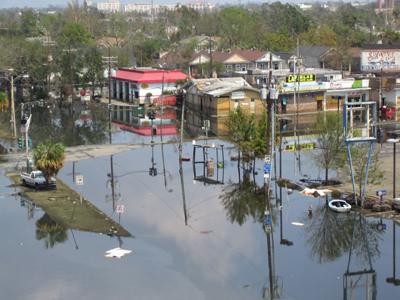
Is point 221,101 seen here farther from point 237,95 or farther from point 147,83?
point 147,83

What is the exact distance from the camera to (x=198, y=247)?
21.6m

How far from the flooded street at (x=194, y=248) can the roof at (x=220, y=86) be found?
19624 millimetres

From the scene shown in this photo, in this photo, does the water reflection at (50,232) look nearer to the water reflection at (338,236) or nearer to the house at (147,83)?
the water reflection at (338,236)

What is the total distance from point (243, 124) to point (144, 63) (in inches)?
1817

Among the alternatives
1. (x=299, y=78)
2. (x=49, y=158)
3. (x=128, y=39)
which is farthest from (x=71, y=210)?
(x=128, y=39)

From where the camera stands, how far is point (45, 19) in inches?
4604

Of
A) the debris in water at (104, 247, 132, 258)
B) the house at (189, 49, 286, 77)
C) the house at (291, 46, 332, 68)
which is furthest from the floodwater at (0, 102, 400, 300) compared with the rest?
the house at (291, 46, 332, 68)

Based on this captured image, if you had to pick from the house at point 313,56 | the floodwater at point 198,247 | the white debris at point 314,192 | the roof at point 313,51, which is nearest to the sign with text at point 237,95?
the house at point 313,56

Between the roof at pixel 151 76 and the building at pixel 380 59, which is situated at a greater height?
the building at pixel 380 59

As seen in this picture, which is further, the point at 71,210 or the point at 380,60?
the point at 380,60

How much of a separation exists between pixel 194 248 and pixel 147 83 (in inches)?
1413

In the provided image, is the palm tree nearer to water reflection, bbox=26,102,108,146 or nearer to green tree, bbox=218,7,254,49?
water reflection, bbox=26,102,108,146

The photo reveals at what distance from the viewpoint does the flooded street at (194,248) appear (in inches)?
728

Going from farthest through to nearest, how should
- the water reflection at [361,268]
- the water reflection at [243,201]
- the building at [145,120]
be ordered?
the building at [145,120] < the water reflection at [243,201] < the water reflection at [361,268]
